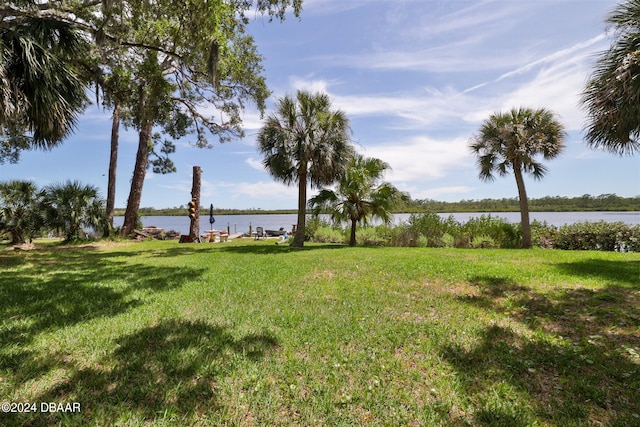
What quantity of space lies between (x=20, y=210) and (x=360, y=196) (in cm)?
1376

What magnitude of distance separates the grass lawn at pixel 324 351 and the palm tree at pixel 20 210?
774cm

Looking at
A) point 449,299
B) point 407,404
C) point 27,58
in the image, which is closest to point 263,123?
point 27,58

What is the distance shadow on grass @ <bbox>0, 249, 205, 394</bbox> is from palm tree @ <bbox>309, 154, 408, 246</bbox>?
7.37 meters

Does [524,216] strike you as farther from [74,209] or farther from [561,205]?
[561,205]

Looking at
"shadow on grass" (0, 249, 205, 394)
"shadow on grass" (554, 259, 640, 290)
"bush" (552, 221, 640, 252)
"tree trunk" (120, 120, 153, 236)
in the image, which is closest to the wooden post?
"tree trunk" (120, 120, 153, 236)

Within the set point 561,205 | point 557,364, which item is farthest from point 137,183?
point 561,205

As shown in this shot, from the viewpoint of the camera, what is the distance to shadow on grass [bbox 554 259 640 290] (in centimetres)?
565

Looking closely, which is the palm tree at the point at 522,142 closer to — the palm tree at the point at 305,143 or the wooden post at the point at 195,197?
the palm tree at the point at 305,143

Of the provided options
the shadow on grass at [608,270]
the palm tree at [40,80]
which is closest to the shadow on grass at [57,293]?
the palm tree at [40,80]

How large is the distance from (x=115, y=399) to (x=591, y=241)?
1545cm

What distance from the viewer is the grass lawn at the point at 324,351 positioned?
2119 mm

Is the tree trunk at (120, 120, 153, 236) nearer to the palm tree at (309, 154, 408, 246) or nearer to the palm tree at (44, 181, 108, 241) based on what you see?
the palm tree at (44, 181, 108, 241)

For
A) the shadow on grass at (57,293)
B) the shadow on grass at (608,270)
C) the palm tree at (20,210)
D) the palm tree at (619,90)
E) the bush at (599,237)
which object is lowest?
the shadow on grass at (57,293)

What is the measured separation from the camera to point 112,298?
15.3ft
